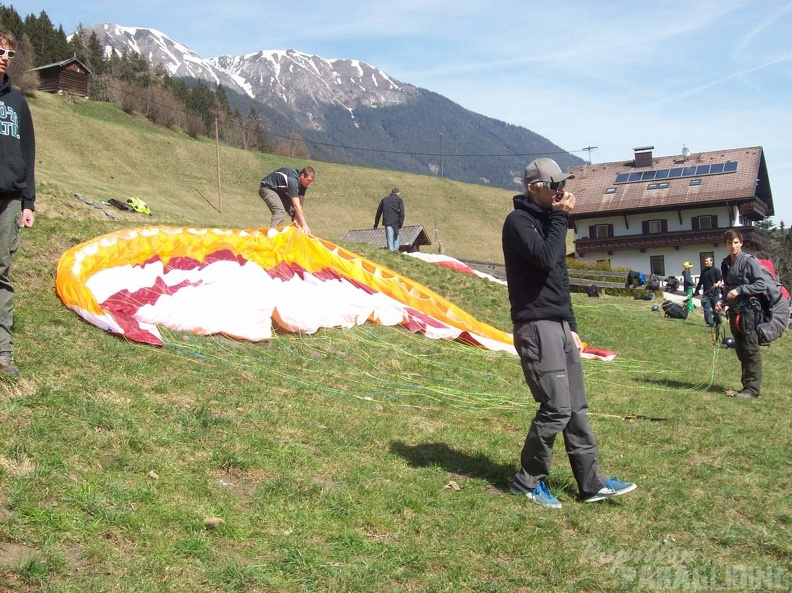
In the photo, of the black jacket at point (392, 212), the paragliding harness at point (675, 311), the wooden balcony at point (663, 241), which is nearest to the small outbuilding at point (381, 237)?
the black jacket at point (392, 212)

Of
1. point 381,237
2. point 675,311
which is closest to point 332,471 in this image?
point 675,311

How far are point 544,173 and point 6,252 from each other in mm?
4152

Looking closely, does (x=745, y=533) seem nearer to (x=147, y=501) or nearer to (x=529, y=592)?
(x=529, y=592)

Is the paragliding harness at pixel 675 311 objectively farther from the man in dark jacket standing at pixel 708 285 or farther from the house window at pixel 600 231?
the house window at pixel 600 231

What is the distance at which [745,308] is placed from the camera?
34.9ft

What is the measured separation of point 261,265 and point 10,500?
7.28m

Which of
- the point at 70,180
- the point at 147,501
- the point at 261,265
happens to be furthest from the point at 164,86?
the point at 147,501

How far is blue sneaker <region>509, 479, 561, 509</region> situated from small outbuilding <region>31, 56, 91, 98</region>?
71146 millimetres

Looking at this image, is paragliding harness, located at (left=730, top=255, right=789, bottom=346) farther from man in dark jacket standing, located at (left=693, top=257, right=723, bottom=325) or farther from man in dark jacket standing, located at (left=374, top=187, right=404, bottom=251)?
man in dark jacket standing, located at (left=374, top=187, right=404, bottom=251)

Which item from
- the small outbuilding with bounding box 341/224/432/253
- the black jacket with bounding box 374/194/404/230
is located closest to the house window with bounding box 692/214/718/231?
the small outbuilding with bounding box 341/224/432/253

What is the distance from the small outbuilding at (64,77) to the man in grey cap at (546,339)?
70673 mm

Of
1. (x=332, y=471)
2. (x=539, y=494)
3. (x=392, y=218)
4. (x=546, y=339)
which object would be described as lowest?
(x=539, y=494)

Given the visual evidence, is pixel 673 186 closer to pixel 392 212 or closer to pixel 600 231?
pixel 600 231

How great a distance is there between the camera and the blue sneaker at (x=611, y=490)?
18.4 feet
